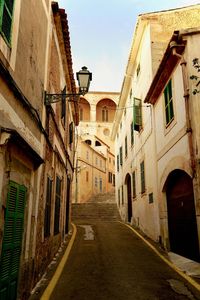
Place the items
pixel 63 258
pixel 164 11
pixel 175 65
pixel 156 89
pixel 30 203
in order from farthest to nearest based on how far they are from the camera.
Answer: pixel 164 11 < pixel 156 89 < pixel 175 65 < pixel 63 258 < pixel 30 203

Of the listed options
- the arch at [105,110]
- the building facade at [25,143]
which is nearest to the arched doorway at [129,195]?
the building facade at [25,143]

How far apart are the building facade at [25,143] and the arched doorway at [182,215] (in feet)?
13.7

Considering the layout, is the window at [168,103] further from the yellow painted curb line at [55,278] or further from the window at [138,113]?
the yellow painted curb line at [55,278]

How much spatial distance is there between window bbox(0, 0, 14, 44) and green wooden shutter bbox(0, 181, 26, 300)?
2.42 meters

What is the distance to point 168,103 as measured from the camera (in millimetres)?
10414

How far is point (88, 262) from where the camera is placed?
845 cm


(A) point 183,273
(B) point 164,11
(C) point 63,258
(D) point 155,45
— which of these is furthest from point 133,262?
(B) point 164,11

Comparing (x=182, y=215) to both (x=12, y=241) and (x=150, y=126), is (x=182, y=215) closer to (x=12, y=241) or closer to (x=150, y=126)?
(x=150, y=126)

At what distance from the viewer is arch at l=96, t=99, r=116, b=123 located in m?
48.3

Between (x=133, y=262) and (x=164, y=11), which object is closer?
(x=133, y=262)

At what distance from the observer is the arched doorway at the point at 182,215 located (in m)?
8.34

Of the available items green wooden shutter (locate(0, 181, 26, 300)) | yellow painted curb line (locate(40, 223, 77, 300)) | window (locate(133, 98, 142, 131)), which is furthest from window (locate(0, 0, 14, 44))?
window (locate(133, 98, 142, 131))

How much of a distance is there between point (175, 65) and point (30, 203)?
6.77m

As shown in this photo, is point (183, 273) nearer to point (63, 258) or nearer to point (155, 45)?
point (63, 258)
